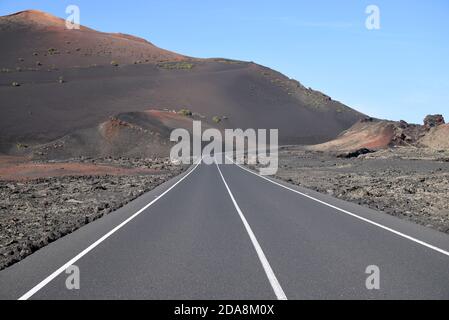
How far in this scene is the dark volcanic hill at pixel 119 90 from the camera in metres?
105

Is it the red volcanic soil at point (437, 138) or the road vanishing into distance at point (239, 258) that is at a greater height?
the red volcanic soil at point (437, 138)

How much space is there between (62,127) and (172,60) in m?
80.4

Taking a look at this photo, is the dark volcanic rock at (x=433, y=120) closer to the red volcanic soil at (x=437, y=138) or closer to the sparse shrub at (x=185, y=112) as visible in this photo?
the red volcanic soil at (x=437, y=138)

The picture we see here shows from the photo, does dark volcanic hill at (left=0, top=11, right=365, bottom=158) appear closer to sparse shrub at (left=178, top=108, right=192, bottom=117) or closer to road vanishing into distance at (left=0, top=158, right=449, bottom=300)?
sparse shrub at (left=178, top=108, right=192, bottom=117)

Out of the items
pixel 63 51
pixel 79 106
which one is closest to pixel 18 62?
pixel 63 51

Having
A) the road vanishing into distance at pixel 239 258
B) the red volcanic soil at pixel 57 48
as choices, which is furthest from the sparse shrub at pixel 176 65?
the road vanishing into distance at pixel 239 258

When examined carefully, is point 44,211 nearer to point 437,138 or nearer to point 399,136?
point 437,138

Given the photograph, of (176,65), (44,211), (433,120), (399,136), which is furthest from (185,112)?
(44,211)

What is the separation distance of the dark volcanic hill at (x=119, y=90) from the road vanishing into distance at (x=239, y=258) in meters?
70.9

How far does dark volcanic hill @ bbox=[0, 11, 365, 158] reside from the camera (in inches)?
4144

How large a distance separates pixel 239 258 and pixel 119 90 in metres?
125

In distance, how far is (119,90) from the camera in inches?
5177

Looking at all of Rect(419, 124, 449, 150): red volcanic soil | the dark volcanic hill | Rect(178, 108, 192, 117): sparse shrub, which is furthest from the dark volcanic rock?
Rect(178, 108, 192, 117): sparse shrub

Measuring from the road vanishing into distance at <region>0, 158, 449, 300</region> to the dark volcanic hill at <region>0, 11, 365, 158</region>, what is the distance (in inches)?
2791
